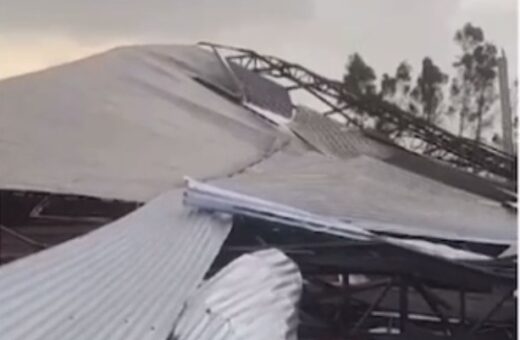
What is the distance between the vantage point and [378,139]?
709 centimetres

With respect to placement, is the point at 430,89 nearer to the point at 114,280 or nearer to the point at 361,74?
the point at 361,74

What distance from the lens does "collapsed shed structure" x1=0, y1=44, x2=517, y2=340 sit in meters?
2.69

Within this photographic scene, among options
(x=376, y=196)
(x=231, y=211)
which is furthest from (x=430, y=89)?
(x=231, y=211)

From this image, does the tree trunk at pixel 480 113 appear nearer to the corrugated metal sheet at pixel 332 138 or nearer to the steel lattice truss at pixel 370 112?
the steel lattice truss at pixel 370 112

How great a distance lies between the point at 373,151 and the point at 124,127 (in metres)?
1.67

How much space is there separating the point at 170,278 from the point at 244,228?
3.81 feet

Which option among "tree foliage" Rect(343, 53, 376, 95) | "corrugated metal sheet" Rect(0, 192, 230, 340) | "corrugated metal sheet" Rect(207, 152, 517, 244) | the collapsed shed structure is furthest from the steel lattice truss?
"tree foliage" Rect(343, 53, 376, 95)

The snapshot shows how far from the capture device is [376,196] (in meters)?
5.27

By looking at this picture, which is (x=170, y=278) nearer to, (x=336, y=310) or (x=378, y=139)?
(x=336, y=310)

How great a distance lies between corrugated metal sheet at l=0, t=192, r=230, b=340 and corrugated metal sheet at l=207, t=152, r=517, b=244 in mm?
813

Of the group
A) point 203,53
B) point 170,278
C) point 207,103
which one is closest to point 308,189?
point 207,103

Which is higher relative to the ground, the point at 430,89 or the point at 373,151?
the point at 430,89

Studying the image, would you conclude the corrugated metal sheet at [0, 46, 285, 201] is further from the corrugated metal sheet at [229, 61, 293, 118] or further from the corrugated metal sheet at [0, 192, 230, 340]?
the corrugated metal sheet at [0, 192, 230, 340]

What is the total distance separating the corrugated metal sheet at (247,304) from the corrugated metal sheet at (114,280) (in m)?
0.05
